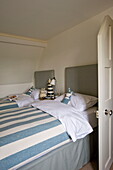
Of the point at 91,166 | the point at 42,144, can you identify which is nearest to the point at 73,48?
the point at 42,144

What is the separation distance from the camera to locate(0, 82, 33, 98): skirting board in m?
3.45

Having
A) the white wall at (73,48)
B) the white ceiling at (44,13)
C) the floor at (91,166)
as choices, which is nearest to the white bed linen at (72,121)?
the floor at (91,166)

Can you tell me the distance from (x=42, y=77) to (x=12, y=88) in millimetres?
1036

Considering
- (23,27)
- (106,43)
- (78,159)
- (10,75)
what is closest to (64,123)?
(78,159)

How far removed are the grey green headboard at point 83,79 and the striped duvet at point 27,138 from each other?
1003mm

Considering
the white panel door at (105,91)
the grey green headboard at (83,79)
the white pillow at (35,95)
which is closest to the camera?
the white panel door at (105,91)

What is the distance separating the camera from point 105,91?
1386 millimetres

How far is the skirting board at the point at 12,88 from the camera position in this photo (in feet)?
11.3

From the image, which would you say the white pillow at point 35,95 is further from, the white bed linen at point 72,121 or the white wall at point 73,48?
the white bed linen at point 72,121

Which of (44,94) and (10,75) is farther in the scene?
(10,75)

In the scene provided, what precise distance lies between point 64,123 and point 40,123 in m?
0.31

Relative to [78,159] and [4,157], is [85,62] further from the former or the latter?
[4,157]

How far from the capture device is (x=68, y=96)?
6.81 ft

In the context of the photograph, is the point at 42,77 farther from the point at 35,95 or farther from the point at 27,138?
the point at 27,138
